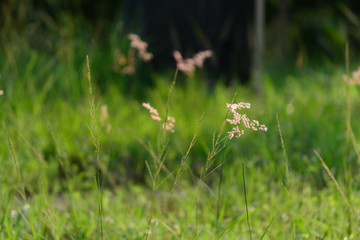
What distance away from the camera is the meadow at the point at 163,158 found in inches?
63.7

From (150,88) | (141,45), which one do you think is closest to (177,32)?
(150,88)

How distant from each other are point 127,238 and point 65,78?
2207 mm

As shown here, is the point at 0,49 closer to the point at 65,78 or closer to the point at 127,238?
the point at 65,78

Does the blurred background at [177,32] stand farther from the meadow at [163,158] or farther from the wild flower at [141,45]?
the wild flower at [141,45]

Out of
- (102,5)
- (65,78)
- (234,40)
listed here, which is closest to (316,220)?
(65,78)

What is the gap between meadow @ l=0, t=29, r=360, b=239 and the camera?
1.62 meters

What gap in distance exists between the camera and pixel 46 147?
9.55 ft

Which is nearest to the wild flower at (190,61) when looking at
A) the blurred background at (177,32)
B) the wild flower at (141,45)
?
the wild flower at (141,45)

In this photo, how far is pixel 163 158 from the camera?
1.83 meters

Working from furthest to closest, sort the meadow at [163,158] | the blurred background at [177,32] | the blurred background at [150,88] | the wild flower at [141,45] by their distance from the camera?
the blurred background at [177,32] → the wild flower at [141,45] → the blurred background at [150,88] → the meadow at [163,158]

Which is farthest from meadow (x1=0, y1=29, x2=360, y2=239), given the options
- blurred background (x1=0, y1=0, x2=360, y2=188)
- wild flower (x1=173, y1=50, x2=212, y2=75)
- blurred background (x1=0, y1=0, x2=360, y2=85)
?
wild flower (x1=173, y1=50, x2=212, y2=75)

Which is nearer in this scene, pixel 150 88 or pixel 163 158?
pixel 163 158

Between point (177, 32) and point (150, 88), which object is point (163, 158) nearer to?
point (150, 88)

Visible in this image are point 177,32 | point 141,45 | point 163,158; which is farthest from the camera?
point 177,32
